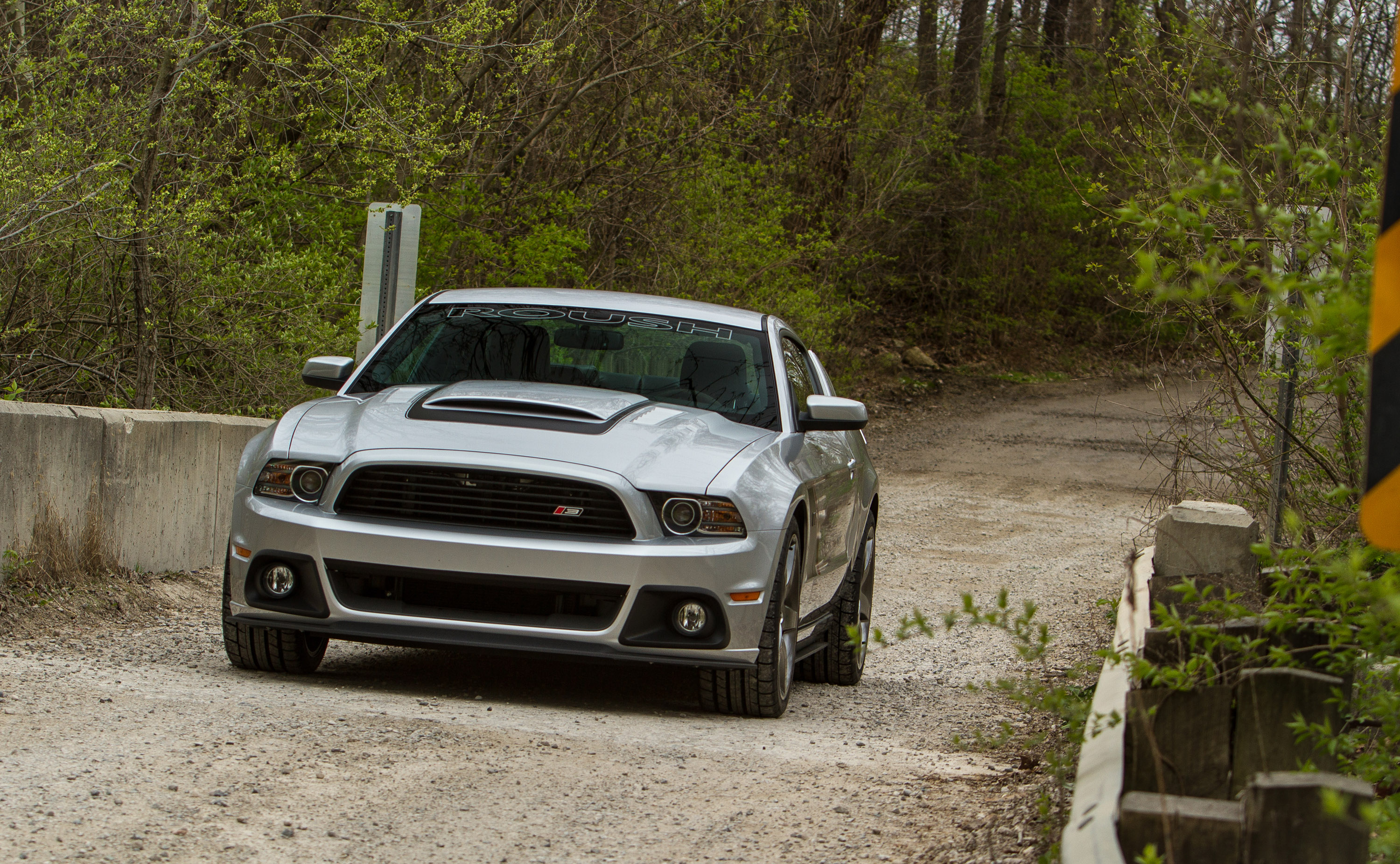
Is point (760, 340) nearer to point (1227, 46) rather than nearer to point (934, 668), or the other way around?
point (934, 668)

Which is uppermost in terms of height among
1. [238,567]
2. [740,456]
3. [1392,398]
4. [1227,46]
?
[1227,46]

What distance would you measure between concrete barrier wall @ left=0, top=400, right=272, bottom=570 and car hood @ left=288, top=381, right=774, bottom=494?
6.09ft

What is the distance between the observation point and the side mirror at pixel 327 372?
6.82 metres

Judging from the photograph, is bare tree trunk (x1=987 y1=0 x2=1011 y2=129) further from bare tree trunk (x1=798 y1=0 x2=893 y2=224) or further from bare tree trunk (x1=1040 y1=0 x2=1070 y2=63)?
bare tree trunk (x1=798 y1=0 x2=893 y2=224)

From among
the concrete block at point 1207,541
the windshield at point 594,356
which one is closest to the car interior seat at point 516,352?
the windshield at point 594,356

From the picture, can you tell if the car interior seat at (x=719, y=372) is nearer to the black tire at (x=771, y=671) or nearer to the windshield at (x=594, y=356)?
the windshield at (x=594, y=356)

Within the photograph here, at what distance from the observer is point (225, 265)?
436 inches

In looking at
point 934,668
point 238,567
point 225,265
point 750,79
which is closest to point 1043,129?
point 750,79

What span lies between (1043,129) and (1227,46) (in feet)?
80.3

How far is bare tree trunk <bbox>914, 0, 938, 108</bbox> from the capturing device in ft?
94.9

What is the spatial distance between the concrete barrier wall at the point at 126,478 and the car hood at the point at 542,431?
6.09ft

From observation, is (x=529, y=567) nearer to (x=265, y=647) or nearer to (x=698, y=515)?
(x=698, y=515)

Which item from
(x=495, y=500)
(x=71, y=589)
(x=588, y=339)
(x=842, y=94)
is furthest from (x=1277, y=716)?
(x=842, y=94)

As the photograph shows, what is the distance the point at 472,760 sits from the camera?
4.97m
